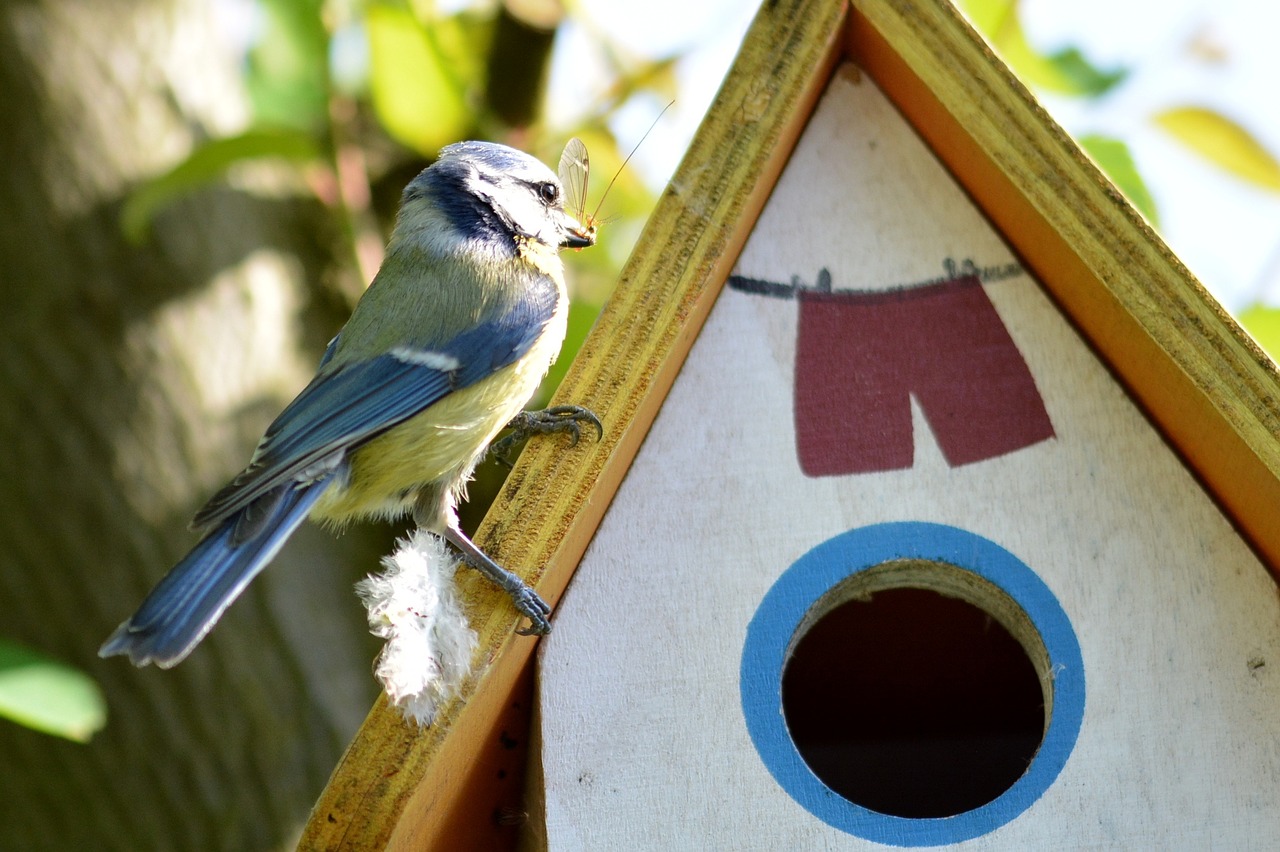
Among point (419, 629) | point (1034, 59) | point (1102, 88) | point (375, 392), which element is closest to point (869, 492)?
point (419, 629)

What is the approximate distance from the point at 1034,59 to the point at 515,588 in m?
1.03

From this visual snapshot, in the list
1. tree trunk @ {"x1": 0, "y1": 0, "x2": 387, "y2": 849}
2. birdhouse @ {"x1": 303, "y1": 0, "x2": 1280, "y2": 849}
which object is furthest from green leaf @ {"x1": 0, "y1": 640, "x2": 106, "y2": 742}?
tree trunk @ {"x1": 0, "y1": 0, "x2": 387, "y2": 849}

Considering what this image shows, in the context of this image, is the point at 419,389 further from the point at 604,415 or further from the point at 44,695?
the point at 44,695

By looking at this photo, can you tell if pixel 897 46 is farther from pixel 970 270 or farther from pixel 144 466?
pixel 144 466

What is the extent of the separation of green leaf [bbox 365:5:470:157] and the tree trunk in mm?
477

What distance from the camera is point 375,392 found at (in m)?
1.46

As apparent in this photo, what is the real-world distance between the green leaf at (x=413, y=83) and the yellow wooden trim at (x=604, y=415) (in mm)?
691

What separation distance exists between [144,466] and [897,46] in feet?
4.71

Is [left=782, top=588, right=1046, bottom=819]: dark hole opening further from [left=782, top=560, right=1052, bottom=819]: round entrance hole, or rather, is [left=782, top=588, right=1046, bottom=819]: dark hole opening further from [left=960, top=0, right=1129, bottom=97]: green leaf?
[left=960, top=0, right=1129, bottom=97]: green leaf

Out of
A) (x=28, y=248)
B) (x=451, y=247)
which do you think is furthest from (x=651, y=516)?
(x=28, y=248)

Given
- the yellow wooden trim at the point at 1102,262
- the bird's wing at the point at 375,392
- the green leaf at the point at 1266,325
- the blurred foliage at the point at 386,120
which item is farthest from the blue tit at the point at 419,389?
the green leaf at the point at 1266,325

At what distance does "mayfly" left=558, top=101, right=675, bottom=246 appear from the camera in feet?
5.29

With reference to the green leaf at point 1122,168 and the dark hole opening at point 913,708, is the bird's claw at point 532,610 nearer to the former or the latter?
the dark hole opening at point 913,708

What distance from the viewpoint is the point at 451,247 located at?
1.63 metres
